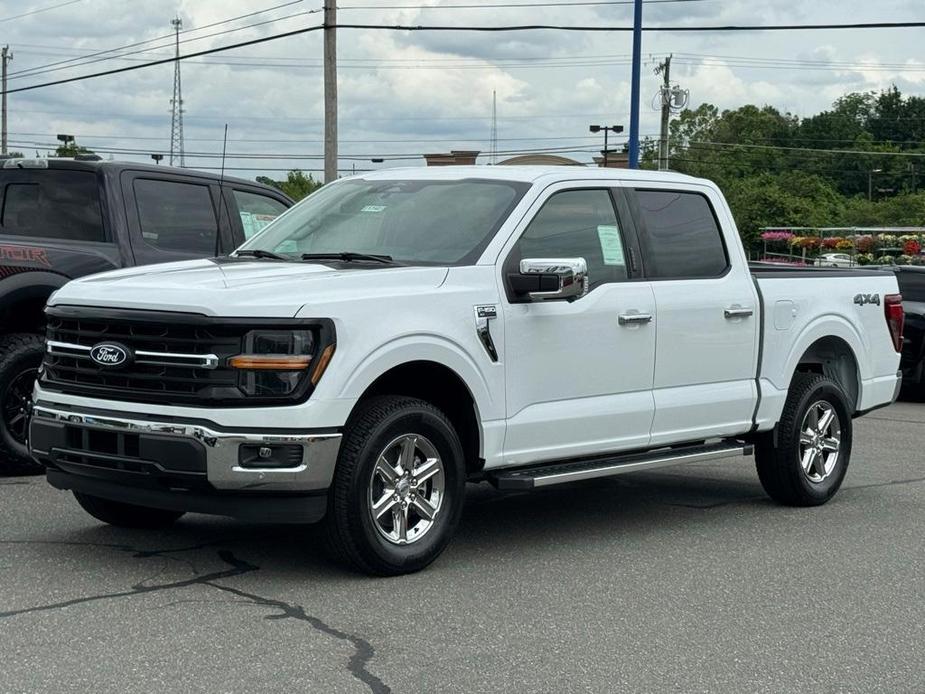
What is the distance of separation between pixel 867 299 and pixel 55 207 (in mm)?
5575

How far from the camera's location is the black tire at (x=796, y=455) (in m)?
8.82

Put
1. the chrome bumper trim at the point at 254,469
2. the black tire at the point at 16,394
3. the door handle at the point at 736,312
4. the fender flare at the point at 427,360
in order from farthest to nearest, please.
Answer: the black tire at the point at 16,394 → the door handle at the point at 736,312 → the fender flare at the point at 427,360 → the chrome bumper trim at the point at 254,469

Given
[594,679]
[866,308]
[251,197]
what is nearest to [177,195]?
[251,197]

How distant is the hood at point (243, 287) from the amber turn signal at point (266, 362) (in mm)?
174

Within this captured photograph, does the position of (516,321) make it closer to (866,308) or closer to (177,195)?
(866,308)

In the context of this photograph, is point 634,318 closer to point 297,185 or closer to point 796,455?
point 796,455

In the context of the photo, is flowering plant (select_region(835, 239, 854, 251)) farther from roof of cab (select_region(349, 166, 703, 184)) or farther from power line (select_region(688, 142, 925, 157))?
power line (select_region(688, 142, 925, 157))

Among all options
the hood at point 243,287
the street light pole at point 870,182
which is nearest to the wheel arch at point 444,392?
the hood at point 243,287

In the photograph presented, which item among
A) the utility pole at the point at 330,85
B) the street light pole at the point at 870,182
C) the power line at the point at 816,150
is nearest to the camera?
the utility pole at the point at 330,85

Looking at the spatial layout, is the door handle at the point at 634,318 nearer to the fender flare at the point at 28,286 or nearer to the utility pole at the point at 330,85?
the fender flare at the point at 28,286

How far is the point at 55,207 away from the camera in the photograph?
32.9ft

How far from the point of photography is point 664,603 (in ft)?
20.6

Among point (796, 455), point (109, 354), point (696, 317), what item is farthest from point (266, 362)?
point (796, 455)

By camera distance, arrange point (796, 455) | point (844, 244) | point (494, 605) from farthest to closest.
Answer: point (844, 244)
point (796, 455)
point (494, 605)
